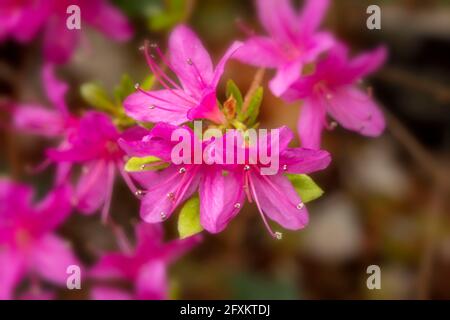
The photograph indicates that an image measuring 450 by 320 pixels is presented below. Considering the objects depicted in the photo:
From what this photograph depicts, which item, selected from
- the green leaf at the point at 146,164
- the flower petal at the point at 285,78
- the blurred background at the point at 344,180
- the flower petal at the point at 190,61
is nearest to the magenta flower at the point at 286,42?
the flower petal at the point at 285,78

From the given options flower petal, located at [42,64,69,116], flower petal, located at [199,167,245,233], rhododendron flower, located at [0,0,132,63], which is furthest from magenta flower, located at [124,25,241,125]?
rhododendron flower, located at [0,0,132,63]

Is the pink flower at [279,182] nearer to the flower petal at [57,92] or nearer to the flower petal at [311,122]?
the flower petal at [311,122]

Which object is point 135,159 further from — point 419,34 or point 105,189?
point 419,34

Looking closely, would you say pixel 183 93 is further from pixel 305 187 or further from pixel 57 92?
pixel 57 92

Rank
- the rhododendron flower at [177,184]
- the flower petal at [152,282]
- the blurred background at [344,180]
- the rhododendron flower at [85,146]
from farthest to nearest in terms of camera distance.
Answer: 1. the blurred background at [344,180]
2. the flower petal at [152,282]
3. the rhododendron flower at [85,146]
4. the rhododendron flower at [177,184]

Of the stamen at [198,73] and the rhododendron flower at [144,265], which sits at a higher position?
the stamen at [198,73]
